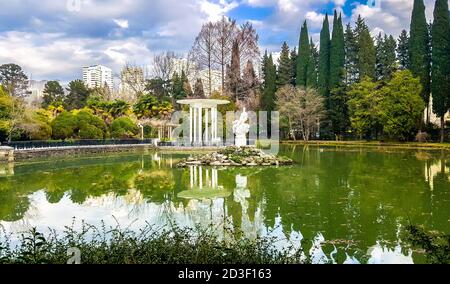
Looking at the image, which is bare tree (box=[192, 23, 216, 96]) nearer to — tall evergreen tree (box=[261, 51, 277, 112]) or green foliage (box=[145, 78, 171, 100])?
tall evergreen tree (box=[261, 51, 277, 112])

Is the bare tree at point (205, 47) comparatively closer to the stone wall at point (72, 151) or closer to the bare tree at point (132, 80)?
the stone wall at point (72, 151)

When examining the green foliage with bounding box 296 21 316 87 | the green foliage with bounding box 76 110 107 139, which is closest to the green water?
the green foliage with bounding box 76 110 107 139

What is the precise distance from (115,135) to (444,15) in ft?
71.3

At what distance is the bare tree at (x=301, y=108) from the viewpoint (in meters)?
30.2

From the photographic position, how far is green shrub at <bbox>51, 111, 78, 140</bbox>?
2128 cm

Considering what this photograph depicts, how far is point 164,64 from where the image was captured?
35.9 metres

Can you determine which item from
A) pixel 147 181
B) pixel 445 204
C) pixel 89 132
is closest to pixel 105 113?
pixel 89 132

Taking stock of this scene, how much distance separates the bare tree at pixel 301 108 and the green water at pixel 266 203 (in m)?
18.4

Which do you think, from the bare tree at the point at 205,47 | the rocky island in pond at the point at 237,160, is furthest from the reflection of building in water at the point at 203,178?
the bare tree at the point at 205,47

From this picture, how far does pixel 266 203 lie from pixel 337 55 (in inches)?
1019

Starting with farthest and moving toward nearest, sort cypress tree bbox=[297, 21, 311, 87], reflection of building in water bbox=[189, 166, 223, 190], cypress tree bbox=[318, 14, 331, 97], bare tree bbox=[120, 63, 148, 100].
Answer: bare tree bbox=[120, 63, 148, 100]
cypress tree bbox=[297, 21, 311, 87]
cypress tree bbox=[318, 14, 331, 97]
reflection of building in water bbox=[189, 166, 223, 190]

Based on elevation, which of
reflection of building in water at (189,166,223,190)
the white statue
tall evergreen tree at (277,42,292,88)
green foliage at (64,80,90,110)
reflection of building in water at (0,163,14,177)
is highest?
tall evergreen tree at (277,42,292,88)

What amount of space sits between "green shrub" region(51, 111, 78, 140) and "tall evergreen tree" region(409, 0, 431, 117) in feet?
71.6

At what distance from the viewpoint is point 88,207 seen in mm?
6871
